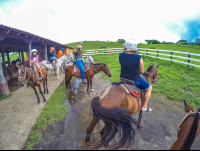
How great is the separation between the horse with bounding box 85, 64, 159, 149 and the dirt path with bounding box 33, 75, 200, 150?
13.8 inches

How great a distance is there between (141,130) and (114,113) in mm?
1826

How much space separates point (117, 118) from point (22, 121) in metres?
3.55

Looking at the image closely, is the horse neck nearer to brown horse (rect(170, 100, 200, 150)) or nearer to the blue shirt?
brown horse (rect(170, 100, 200, 150))

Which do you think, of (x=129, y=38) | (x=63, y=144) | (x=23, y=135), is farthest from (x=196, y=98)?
(x=23, y=135)

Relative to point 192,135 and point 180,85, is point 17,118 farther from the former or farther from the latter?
point 180,85

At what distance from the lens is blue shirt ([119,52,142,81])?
8.19 ft

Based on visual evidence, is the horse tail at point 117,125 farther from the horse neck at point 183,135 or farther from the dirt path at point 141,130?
the horse neck at point 183,135

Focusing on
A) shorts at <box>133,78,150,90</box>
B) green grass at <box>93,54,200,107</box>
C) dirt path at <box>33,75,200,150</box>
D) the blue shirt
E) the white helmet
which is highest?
the white helmet

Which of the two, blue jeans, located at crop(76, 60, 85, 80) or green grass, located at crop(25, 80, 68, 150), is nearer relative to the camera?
green grass, located at crop(25, 80, 68, 150)

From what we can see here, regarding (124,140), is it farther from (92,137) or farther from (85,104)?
(85,104)

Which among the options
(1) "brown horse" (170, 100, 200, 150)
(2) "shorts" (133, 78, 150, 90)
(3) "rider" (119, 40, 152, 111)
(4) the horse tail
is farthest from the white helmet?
(1) "brown horse" (170, 100, 200, 150)

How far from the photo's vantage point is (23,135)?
317 cm

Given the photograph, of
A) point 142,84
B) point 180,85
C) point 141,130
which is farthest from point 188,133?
point 180,85

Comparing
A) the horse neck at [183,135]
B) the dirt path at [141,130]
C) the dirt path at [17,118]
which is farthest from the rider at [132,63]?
the dirt path at [17,118]
